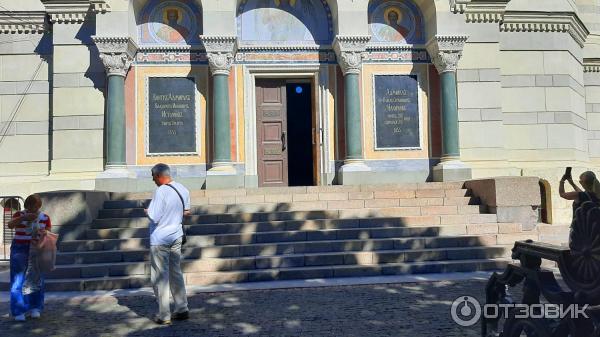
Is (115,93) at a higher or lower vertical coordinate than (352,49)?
lower

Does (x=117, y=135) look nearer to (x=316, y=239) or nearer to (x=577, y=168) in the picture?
(x=316, y=239)

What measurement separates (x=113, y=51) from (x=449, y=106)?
8999mm

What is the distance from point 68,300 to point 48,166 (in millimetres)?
7664

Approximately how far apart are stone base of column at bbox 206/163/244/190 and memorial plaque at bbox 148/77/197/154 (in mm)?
1068

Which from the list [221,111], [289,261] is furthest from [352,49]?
[289,261]

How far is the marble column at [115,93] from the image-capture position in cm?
1218

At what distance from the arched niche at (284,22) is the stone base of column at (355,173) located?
371 centimetres

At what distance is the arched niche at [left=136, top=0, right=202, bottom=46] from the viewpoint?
13227mm

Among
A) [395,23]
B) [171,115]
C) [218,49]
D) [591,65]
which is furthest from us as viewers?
[591,65]

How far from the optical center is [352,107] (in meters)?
12.8

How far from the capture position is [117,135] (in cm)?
1230

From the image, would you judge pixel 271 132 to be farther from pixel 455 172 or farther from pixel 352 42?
pixel 455 172

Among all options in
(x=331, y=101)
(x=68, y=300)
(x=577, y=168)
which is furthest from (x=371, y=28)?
(x=68, y=300)

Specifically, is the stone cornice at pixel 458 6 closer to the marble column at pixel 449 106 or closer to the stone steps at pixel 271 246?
the marble column at pixel 449 106
